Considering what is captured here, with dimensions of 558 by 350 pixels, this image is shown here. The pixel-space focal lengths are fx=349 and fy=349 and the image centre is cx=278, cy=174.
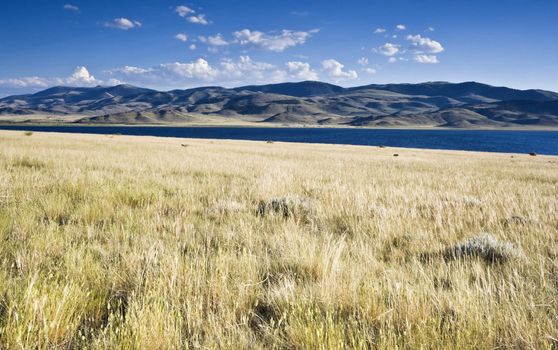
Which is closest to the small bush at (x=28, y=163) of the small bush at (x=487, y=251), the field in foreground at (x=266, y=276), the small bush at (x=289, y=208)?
the field in foreground at (x=266, y=276)

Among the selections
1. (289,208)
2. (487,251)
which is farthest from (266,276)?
(289,208)

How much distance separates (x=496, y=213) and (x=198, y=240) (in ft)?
18.3

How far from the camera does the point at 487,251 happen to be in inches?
156

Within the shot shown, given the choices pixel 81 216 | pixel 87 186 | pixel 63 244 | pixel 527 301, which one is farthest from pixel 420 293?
pixel 87 186

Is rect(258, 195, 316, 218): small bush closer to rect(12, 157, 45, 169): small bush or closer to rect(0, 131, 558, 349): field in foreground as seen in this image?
rect(0, 131, 558, 349): field in foreground

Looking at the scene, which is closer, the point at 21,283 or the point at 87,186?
the point at 21,283

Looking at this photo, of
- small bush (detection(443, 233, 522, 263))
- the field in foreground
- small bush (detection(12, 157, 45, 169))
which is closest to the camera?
the field in foreground

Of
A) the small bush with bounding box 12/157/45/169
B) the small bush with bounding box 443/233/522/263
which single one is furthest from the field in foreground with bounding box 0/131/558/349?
the small bush with bounding box 12/157/45/169

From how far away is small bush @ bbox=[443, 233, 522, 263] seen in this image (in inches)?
152

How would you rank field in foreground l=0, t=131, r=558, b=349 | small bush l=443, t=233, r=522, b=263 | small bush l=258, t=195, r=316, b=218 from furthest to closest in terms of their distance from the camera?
small bush l=258, t=195, r=316, b=218
small bush l=443, t=233, r=522, b=263
field in foreground l=0, t=131, r=558, b=349

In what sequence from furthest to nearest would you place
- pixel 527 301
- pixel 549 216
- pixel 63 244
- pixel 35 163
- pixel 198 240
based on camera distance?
pixel 35 163 < pixel 549 216 < pixel 198 240 < pixel 63 244 < pixel 527 301

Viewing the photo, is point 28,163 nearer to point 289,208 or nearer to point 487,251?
point 289,208

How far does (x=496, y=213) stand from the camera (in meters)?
6.57

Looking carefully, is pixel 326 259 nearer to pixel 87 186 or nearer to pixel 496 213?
pixel 496 213
